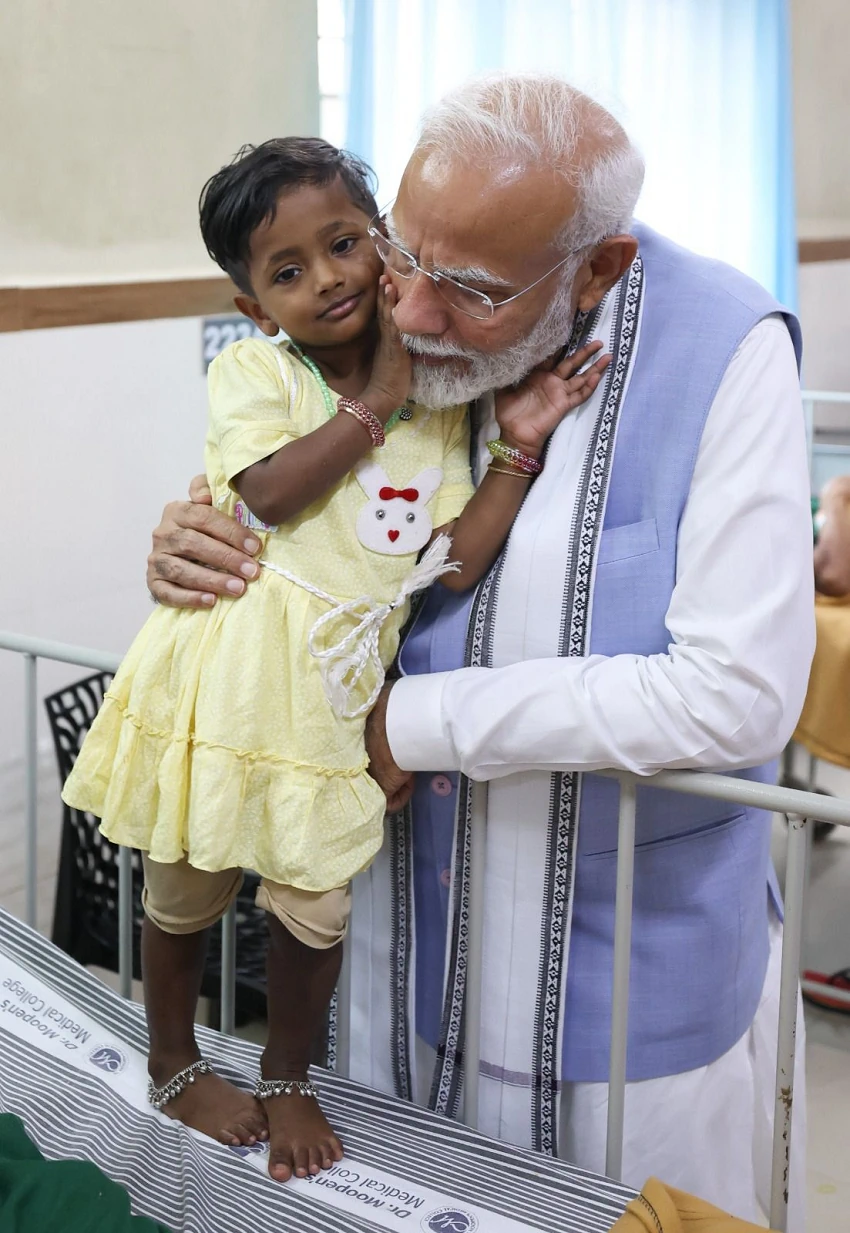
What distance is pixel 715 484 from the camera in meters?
1.35

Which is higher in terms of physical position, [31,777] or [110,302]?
[110,302]

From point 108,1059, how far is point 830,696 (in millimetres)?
2207

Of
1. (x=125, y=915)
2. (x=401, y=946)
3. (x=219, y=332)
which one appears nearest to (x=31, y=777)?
(x=125, y=915)

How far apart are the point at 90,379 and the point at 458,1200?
6.93 ft

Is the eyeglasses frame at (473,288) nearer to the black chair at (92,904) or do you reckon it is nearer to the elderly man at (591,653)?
the elderly man at (591,653)

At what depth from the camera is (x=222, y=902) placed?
1.62m

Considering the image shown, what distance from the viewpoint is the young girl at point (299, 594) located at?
58.1 inches

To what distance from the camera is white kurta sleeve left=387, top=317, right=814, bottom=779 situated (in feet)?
4.37

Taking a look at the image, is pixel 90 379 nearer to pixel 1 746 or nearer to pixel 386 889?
pixel 1 746

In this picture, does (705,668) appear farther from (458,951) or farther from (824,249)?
(824,249)

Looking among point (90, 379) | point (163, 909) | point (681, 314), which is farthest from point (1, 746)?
point (681, 314)

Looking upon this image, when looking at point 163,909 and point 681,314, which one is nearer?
point 681,314

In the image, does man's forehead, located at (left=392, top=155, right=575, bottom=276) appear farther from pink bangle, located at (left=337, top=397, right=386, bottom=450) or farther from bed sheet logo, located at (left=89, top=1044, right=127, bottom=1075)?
bed sheet logo, located at (left=89, top=1044, right=127, bottom=1075)

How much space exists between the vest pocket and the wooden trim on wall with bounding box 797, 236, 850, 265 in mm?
4527
